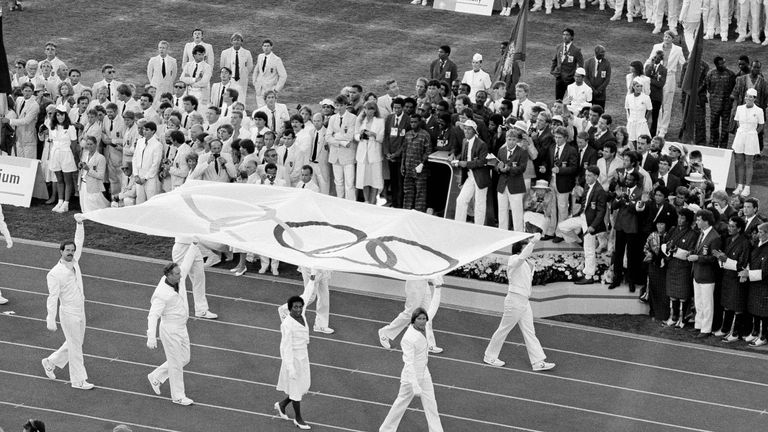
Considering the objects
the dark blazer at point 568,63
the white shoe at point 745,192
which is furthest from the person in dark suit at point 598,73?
the white shoe at point 745,192

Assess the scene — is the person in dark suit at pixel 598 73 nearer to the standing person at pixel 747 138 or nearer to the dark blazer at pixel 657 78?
the dark blazer at pixel 657 78

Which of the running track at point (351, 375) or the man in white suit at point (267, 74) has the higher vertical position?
the man in white suit at point (267, 74)

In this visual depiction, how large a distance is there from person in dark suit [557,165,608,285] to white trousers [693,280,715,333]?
1.66 m

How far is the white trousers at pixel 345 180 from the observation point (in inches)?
967

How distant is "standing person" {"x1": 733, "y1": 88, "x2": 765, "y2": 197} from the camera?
25.0 meters

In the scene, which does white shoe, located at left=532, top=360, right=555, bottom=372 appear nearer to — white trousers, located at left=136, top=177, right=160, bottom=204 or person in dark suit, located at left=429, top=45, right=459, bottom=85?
white trousers, located at left=136, top=177, right=160, bottom=204

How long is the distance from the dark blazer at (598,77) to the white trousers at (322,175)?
4977 millimetres

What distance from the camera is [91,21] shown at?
1369 inches

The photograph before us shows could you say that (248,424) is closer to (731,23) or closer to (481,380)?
(481,380)

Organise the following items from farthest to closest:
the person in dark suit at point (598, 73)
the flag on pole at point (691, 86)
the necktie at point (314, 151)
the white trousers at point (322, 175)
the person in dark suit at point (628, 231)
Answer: the person in dark suit at point (598, 73) → the flag on pole at point (691, 86) → the necktie at point (314, 151) → the white trousers at point (322, 175) → the person in dark suit at point (628, 231)

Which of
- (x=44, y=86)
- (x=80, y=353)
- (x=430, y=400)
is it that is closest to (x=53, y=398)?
(x=80, y=353)

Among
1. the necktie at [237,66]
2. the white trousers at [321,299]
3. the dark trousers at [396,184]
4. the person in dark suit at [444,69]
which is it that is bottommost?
the white trousers at [321,299]

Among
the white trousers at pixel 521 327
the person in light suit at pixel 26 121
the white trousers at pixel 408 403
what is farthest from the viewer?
the person in light suit at pixel 26 121

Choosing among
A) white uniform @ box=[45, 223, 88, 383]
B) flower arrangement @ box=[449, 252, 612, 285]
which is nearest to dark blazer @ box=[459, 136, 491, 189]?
flower arrangement @ box=[449, 252, 612, 285]
